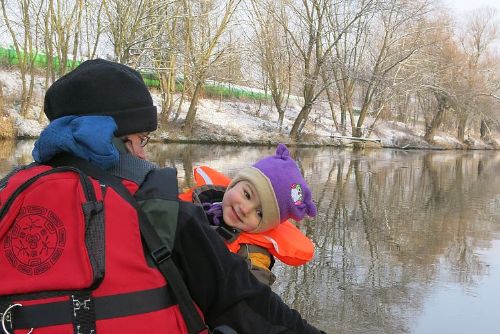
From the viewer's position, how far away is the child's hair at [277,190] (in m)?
2.22

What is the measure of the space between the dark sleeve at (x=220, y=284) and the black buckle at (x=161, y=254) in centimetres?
5

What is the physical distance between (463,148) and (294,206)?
44966 mm

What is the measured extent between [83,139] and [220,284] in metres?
0.48

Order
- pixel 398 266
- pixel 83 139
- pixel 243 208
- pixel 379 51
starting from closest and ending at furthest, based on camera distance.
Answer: pixel 83 139, pixel 243 208, pixel 398 266, pixel 379 51

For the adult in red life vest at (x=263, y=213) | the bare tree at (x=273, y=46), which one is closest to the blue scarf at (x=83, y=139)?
the adult in red life vest at (x=263, y=213)

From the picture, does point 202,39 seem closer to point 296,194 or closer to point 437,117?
point 437,117

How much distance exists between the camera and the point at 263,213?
221 centimetres

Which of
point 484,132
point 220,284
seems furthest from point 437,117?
point 220,284

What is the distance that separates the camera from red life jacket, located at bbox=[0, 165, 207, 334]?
1116 mm

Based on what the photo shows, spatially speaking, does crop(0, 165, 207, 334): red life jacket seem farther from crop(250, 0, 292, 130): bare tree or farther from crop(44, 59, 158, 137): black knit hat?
crop(250, 0, 292, 130): bare tree

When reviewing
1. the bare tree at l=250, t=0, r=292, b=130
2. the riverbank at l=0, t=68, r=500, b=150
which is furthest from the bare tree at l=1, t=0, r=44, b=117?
the bare tree at l=250, t=0, r=292, b=130

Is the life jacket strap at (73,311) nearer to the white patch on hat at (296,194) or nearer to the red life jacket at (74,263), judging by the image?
the red life jacket at (74,263)

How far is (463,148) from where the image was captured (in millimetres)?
43719

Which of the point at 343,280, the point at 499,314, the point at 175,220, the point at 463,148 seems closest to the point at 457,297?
the point at 499,314
